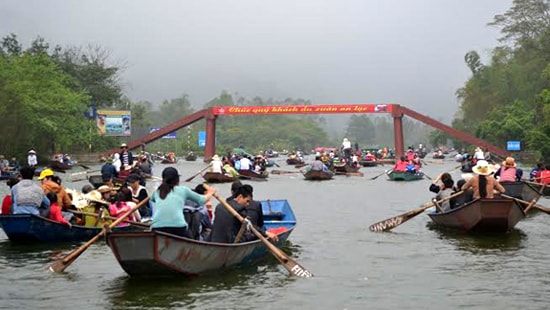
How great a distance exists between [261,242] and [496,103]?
→ 70.7 meters

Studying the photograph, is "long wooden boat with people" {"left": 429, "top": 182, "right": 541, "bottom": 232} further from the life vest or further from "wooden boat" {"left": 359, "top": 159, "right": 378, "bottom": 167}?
"wooden boat" {"left": 359, "top": 159, "right": 378, "bottom": 167}

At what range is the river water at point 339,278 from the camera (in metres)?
10.4

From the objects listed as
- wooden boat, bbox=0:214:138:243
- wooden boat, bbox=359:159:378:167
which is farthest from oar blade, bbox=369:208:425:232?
wooden boat, bbox=359:159:378:167

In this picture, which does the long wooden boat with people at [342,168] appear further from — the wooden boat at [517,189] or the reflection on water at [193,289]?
the reflection on water at [193,289]

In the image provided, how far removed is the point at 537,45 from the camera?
68.1 m

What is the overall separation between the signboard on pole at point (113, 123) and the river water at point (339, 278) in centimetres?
5880

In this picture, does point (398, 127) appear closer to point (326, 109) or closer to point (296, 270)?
point (326, 109)

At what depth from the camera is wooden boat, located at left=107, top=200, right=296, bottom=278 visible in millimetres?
10289

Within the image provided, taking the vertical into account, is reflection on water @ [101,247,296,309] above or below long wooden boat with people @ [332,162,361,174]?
below

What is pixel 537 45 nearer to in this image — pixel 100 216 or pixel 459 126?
pixel 459 126

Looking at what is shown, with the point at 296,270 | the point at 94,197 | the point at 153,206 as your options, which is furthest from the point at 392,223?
the point at 153,206

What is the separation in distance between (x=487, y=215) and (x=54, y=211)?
27.5 feet

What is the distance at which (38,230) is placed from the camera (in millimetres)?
14250

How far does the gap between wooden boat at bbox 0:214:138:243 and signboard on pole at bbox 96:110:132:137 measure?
60.4 m
